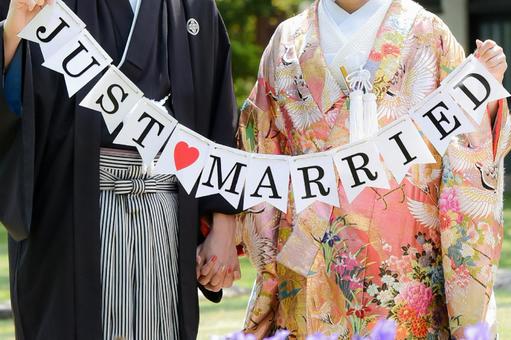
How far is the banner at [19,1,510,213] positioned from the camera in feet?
12.0

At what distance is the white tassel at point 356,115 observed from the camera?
400cm

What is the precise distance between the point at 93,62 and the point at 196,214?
2.35 feet

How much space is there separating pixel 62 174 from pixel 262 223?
970 millimetres

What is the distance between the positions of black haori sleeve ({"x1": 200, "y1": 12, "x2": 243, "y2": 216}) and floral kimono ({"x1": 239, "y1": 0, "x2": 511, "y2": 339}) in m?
0.26

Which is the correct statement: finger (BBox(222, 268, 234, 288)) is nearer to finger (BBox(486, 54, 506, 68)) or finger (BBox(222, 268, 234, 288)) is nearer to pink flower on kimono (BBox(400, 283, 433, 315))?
pink flower on kimono (BBox(400, 283, 433, 315))

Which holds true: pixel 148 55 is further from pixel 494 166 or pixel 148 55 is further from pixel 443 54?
pixel 494 166

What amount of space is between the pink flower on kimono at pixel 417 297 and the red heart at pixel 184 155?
983mm

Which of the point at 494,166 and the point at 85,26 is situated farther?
the point at 494,166

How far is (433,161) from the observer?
3822 millimetres

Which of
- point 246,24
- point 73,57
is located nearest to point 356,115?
point 73,57

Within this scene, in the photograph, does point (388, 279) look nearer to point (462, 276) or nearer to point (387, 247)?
point (387, 247)

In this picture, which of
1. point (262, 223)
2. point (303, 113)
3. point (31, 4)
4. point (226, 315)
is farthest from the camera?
point (226, 315)

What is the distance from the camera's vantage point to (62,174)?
374 centimetres

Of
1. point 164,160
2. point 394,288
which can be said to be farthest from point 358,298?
point 164,160
